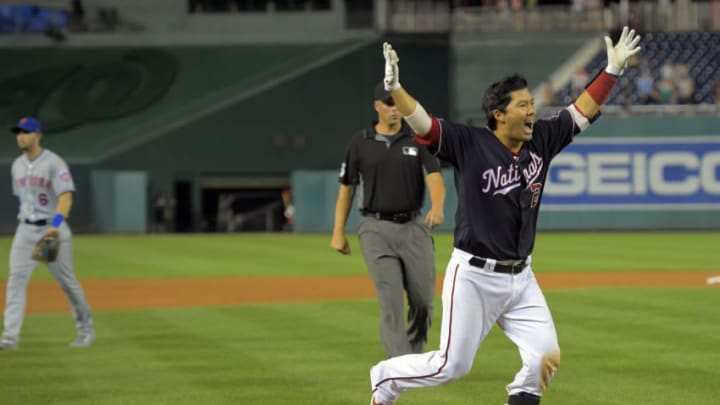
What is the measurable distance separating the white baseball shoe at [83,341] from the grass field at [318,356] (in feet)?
0.35

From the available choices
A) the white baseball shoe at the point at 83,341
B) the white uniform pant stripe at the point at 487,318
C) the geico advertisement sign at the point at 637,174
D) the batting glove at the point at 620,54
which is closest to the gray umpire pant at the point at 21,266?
the white baseball shoe at the point at 83,341

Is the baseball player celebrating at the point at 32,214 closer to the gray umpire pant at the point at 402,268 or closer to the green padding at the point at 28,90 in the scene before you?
the gray umpire pant at the point at 402,268

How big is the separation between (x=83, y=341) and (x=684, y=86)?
2711cm

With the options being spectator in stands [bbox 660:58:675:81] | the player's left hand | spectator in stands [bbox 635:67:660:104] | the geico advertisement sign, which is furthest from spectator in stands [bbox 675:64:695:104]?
the player's left hand

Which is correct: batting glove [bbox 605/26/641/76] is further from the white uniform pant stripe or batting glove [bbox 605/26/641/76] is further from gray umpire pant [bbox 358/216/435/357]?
gray umpire pant [bbox 358/216/435/357]

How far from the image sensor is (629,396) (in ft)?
28.6

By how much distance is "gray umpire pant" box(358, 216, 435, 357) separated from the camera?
907cm

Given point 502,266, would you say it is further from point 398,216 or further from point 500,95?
point 398,216

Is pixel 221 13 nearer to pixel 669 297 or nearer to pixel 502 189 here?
pixel 669 297

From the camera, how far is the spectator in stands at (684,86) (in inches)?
1412

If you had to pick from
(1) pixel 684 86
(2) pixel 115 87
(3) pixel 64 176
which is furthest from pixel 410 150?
(2) pixel 115 87

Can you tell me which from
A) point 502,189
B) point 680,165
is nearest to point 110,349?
point 502,189

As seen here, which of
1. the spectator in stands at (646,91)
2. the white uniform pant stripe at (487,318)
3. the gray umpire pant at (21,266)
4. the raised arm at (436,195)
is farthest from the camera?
the spectator in stands at (646,91)

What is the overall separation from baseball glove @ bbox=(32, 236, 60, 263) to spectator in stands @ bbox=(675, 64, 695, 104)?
27.3 meters
